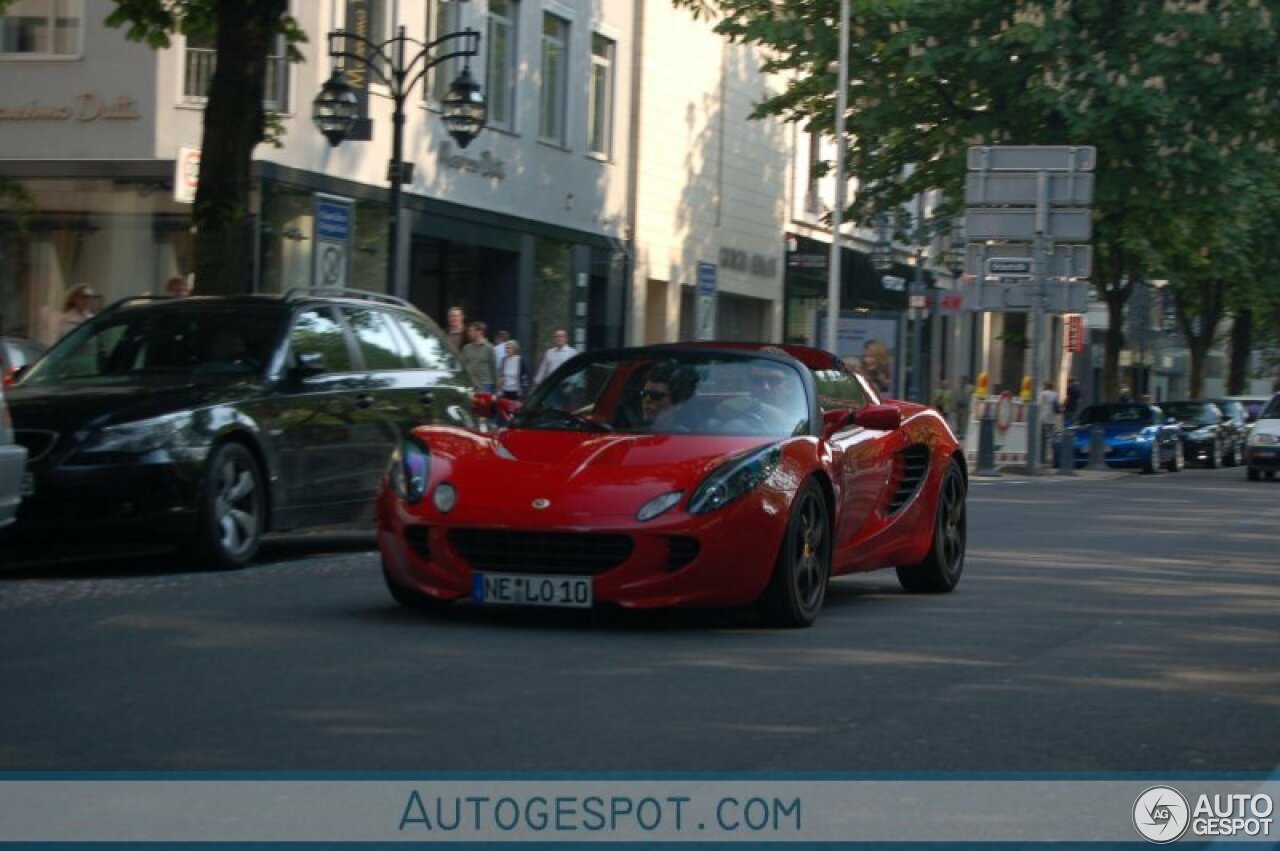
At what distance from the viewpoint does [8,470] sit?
10.7 m

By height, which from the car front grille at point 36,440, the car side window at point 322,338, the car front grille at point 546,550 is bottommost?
the car front grille at point 546,550

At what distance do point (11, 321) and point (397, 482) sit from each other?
18.7 meters

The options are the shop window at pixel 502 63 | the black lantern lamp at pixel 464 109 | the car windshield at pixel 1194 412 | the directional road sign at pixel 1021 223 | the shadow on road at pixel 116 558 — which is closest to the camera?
the shadow on road at pixel 116 558

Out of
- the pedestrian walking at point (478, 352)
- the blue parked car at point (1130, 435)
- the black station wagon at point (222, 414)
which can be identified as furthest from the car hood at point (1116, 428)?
the black station wagon at point (222, 414)

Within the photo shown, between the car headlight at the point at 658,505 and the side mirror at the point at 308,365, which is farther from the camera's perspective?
the side mirror at the point at 308,365

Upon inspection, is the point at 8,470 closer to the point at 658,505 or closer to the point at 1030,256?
the point at 658,505

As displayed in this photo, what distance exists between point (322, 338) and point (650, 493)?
495cm

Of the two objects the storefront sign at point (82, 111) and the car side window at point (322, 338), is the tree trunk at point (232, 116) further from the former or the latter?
the storefront sign at point (82, 111)

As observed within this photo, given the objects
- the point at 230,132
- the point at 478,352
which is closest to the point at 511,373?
the point at 478,352

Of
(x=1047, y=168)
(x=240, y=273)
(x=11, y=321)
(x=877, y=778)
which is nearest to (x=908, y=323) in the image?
(x=1047, y=168)

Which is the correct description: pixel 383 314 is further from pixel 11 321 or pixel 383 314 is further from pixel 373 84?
pixel 373 84

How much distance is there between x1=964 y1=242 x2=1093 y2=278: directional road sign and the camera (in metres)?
34.2

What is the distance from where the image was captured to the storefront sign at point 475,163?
Answer: 33487 mm

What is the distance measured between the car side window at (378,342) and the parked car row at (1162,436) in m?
24.7
